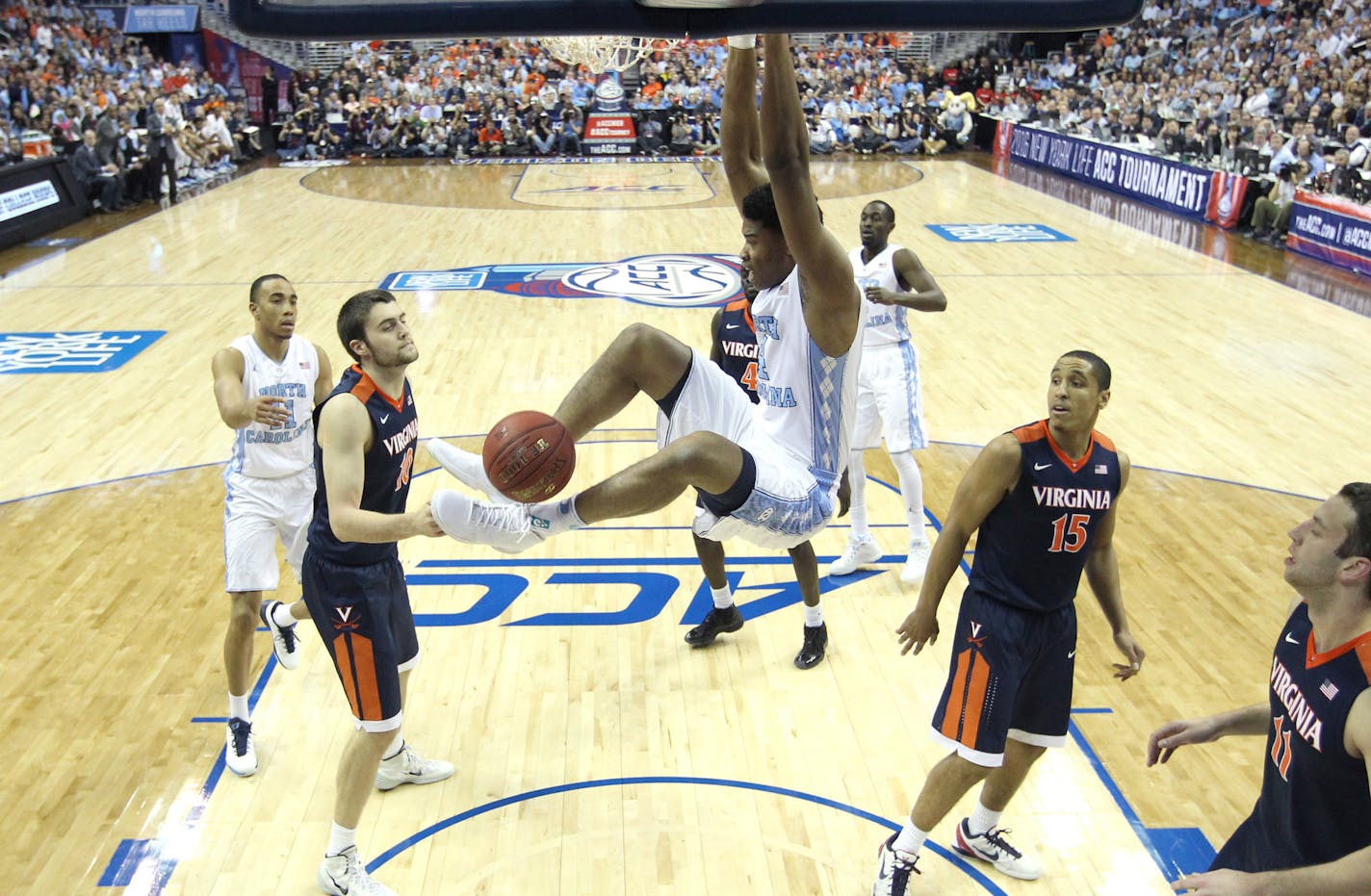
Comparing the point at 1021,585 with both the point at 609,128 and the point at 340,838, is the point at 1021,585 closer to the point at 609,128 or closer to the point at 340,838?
the point at 340,838

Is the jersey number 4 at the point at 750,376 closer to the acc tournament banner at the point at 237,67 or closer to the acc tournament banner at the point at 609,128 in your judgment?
the acc tournament banner at the point at 609,128

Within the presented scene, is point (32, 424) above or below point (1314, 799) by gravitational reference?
below

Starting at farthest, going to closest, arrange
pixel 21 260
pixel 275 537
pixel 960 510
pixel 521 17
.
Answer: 1. pixel 21 260
2. pixel 275 537
3. pixel 960 510
4. pixel 521 17

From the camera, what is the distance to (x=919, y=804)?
389 centimetres

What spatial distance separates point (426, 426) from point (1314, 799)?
6709 millimetres

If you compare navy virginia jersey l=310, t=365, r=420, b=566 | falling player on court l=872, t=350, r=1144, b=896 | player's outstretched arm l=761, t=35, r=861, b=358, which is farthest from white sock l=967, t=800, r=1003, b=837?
navy virginia jersey l=310, t=365, r=420, b=566

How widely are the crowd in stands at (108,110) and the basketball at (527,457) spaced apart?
15914 mm

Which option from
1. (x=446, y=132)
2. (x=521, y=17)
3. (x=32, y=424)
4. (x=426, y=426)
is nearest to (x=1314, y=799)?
(x=521, y=17)

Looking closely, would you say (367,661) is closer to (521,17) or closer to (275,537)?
(275,537)

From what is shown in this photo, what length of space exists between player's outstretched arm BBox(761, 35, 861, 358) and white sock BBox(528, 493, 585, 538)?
39.6 inches

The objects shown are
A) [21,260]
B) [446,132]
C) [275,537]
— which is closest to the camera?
[275,537]

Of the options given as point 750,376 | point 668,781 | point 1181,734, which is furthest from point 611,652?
point 1181,734

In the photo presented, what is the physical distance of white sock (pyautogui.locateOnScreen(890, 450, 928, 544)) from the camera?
6.52m

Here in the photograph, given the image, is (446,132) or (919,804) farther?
(446,132)
